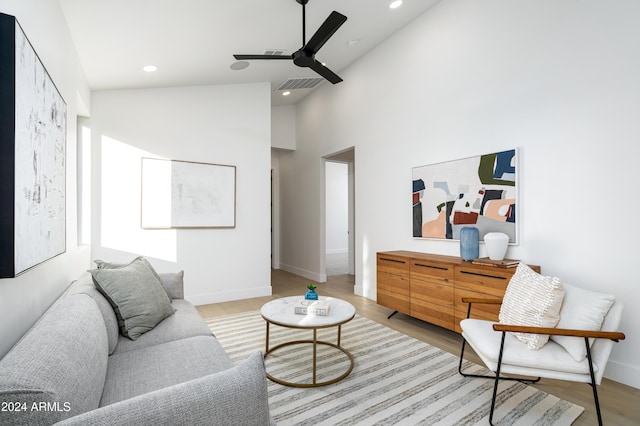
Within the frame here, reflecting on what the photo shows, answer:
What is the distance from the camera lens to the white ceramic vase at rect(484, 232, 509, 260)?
2889 millimetres

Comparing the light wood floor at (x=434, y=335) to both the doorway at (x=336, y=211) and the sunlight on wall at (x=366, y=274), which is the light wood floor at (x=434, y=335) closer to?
the sunlight on wall at (x=366, y=274)

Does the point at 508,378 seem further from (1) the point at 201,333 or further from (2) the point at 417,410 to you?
(1) the point at 201,333

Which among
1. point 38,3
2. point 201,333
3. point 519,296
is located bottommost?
point 201,333

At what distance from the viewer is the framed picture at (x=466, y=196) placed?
118 inches

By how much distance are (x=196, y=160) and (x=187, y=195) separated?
0.49m

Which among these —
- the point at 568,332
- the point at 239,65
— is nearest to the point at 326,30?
the point at 239,65

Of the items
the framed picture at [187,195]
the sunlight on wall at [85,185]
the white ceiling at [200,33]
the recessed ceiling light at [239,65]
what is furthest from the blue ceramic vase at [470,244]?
the sunlight on wall at [85,185]

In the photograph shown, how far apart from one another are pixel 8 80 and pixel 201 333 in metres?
1.60

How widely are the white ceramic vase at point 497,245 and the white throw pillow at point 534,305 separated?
28.3 inches

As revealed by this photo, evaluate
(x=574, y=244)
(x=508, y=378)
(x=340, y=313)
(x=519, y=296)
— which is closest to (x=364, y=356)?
(x=340, y=313)

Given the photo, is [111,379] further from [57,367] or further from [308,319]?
[308,319]

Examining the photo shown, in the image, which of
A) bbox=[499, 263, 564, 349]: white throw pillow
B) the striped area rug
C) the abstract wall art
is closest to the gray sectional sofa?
the abstract wall art

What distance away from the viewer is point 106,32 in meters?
2.77

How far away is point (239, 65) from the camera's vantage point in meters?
4.01
